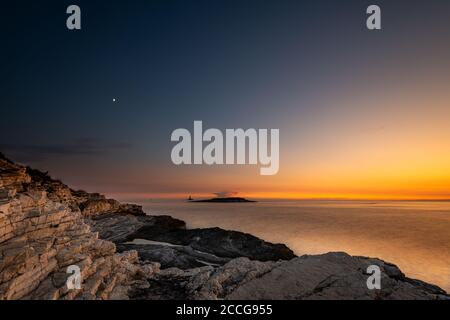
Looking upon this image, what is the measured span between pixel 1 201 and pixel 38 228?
6.73 feet

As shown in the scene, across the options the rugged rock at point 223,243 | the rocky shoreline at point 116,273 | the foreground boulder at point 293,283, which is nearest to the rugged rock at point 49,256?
the rocky shoreline at point 116,273

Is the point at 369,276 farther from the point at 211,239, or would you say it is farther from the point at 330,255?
the point at 211,239

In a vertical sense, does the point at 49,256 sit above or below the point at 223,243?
above

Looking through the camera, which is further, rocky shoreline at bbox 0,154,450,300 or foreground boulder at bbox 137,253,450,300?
foreground boulder at bbox 137,253,450,300

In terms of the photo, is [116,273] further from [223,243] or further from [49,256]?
[223,243]

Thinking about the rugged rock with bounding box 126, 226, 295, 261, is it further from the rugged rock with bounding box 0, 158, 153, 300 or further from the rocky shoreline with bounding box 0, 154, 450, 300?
the rugged rock with bounding box 0, 158, 153, 300

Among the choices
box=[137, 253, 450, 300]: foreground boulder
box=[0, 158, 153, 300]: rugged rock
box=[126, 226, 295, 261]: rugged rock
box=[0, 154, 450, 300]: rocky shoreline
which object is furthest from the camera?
box=[126, 226, 295, 261]: rugged rock

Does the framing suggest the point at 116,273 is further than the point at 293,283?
Yes

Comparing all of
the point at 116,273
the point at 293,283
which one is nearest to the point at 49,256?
the point at 116,273

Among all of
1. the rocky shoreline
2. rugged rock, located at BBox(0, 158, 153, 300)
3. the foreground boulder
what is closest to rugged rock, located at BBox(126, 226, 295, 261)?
the rocky shoreline

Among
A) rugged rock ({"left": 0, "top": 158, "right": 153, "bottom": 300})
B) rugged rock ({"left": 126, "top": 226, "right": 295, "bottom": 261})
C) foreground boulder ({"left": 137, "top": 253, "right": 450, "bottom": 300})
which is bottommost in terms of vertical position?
rugged rock ({"left": 126, "top": 226, "right": 295, "bottom": 261})
